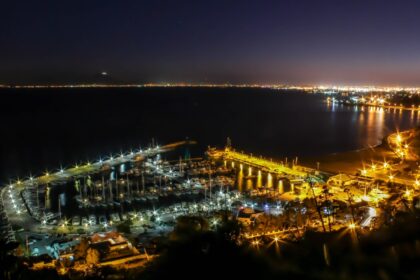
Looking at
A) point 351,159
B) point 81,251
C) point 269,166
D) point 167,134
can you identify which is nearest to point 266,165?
point 269,166

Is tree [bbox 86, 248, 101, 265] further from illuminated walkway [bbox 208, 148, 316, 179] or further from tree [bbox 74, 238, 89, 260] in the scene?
illuminated walkway [bbox 208, 148, 316, 179]

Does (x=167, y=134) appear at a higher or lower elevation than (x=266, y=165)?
lower

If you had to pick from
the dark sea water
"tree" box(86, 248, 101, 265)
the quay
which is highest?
"tree" box(86, 248, 101, 265)

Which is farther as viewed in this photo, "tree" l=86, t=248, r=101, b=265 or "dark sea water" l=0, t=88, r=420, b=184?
"dark sea water" l=0, t=88, r=420, b=184

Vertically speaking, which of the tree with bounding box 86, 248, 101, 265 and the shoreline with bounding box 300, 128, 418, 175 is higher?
the tree with bounding box 86, 248, 101, 265

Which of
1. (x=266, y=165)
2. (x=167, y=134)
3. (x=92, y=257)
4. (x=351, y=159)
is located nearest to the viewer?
(x=92, y=257)

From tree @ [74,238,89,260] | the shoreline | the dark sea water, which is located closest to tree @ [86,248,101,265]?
tree @ [74,238,89,260]

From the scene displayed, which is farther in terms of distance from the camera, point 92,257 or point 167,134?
point 167,134

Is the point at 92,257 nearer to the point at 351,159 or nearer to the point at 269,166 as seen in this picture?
the point at 269,166

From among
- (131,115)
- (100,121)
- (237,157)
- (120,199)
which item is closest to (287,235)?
(120,199)

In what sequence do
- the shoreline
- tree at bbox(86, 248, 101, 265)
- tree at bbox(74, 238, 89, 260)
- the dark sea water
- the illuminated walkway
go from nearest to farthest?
tree at bbox(86, 248, 101, 265) → tree at bbox(74, 238, 89, 260) → the illuminated walkway → the shoreline → the dark sea water

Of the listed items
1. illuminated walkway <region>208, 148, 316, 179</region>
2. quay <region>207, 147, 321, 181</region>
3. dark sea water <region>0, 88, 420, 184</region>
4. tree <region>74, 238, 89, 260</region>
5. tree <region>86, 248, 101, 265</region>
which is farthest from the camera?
dark sea water <region>0, 88, 420, 184</region>
